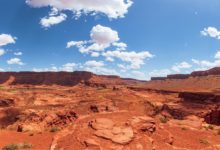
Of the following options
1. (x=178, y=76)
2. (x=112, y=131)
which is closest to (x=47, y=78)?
(x=178, y=76)

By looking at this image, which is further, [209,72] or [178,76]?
[178,76]

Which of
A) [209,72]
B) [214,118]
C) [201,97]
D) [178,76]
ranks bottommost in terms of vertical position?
[214,118]

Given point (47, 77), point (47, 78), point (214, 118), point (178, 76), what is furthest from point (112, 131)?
point (178, 76)

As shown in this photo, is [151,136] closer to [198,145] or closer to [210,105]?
[198,145]

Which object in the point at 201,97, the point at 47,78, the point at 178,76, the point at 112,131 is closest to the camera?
the point at 112,131

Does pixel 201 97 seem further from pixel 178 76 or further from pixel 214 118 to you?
pixel 178 76

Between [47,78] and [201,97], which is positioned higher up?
[47,78]

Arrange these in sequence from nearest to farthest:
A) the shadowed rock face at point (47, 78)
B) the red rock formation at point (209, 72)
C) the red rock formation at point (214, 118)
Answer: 1. the red rock formation at point (214, 118)
2. the red rock formation at point (209, 72)
3. the shadowed rock face at point (47, 78)

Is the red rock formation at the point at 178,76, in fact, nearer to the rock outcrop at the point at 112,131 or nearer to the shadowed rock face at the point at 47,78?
the shadowed rock face at the point at 47,78

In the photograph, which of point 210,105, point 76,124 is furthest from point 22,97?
point 76,124

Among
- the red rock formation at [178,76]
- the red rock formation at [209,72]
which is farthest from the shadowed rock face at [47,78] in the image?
the red rock formation at [209,72]

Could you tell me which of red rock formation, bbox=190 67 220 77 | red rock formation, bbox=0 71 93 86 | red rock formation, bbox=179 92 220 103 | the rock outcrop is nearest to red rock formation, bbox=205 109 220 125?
red rock formation, bbox=179 92 220 103

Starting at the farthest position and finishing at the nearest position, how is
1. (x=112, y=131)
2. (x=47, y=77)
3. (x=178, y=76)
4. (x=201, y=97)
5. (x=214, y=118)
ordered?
(x=178, y=76) → (x=47, y=77) → (x=201, y=97) → (x=214, y=118) → (x=112, y=131)

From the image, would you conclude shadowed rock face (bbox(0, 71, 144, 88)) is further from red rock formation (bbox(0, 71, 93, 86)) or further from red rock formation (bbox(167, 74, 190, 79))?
red rock formation (bbox(167, 74, 190, 79))
